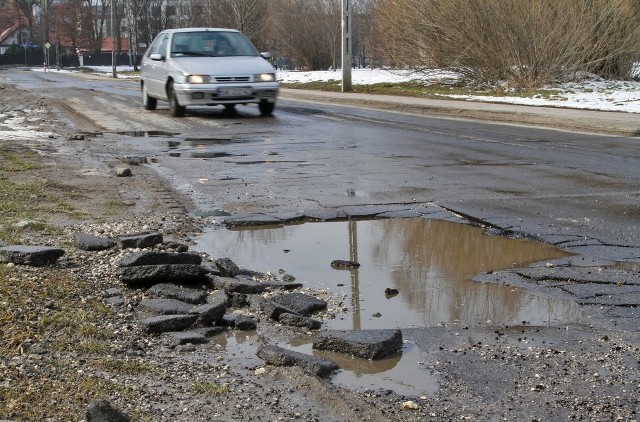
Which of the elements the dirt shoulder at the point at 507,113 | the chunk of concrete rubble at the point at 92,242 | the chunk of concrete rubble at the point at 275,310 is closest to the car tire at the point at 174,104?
the dirt shoulder at the point at 507,113

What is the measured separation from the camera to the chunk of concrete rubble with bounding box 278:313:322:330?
188 inches

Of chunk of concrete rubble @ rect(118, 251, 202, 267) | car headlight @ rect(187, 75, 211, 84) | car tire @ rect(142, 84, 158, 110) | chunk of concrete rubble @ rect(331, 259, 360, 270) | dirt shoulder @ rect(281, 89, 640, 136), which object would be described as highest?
car headlight @ rect(187, 75, 211, 84)

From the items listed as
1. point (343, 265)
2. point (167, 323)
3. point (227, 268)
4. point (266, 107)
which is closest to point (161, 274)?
point (227, 268)

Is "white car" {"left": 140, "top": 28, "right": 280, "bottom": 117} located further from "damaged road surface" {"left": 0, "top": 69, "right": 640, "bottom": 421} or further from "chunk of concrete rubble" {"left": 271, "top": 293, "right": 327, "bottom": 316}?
"chunk of concrete rubble" {"left": 271, "top": 293, "right": 327, "bottom": 316}

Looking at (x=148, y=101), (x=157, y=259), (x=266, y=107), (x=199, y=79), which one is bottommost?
(x=157, y=259)

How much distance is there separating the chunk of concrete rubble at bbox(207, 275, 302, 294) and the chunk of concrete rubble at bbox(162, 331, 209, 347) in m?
0.84

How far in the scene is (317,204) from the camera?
27.3ft

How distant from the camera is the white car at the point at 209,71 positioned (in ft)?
56.9

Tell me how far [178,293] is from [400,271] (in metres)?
1.55

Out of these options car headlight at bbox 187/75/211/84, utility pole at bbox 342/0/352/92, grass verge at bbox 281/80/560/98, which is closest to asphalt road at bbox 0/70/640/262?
car headlight at bbox 187/75/211/84

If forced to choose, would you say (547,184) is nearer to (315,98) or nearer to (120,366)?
(120,366)

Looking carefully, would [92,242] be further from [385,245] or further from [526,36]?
[526,36]

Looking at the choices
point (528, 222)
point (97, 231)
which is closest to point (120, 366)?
point (97, 231)

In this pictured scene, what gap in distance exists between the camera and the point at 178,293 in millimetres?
5219
